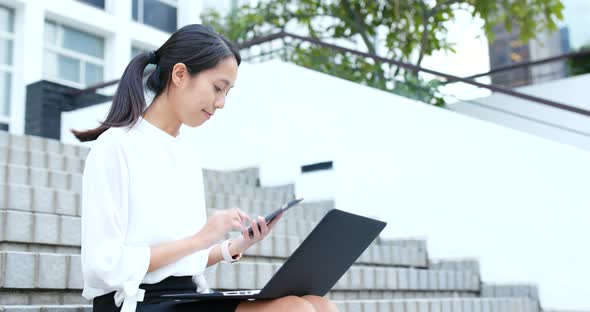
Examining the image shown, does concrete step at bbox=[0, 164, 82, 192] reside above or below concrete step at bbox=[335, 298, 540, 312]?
above

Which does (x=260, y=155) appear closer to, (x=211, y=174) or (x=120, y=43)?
(x=211, y=174)

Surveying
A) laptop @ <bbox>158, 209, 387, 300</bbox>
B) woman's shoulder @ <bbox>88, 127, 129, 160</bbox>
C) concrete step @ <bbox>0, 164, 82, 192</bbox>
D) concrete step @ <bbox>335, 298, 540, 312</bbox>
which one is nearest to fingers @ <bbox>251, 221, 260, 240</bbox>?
laptop @ <bbox>158, 209, 387, 300</bbox>

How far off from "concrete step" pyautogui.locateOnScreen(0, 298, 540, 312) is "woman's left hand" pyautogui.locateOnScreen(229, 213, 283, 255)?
2.33ft

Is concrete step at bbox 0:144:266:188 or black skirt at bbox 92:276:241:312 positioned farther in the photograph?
concrete step at bbox 0:144:266:188

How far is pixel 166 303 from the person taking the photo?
6.46 ft

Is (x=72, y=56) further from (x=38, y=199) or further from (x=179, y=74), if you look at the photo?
(x=179, y=74)

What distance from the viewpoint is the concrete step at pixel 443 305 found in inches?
146

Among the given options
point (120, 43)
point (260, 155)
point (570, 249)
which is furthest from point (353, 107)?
point (120, 43)

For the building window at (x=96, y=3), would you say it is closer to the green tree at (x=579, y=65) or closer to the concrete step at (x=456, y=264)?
the green tree at (x=579, y=65)

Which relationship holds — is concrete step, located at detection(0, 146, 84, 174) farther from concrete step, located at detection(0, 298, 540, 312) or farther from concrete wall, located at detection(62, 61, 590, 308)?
concrete wall, located at detection(62, 61, 590, 308)

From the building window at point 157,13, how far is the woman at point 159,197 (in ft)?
41.1

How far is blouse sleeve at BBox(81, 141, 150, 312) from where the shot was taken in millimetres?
1874

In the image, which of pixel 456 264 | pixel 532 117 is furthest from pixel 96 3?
pixel 456 264

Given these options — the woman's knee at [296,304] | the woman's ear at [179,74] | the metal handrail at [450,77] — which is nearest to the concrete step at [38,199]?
the woman's ear at [179,74]
